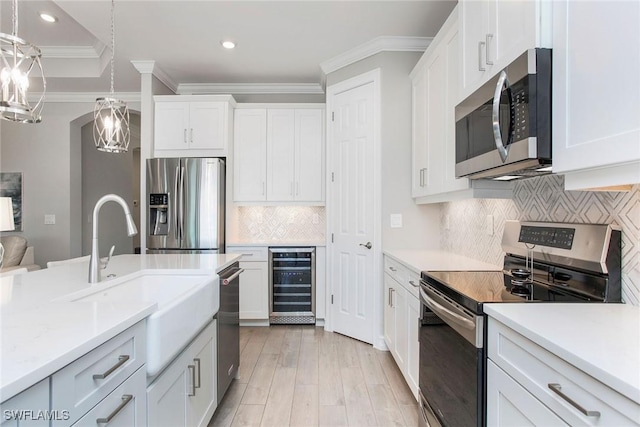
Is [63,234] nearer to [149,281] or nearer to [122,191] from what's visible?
[122,191]

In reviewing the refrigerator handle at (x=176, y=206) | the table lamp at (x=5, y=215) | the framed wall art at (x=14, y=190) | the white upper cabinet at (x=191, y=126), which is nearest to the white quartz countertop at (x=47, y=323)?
the refrigerator handle at (x=176, y=206)

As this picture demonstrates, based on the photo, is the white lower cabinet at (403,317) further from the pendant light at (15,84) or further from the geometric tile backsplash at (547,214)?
the pendant light at (15,84)

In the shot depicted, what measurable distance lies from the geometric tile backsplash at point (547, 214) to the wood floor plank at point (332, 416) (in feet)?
4.51

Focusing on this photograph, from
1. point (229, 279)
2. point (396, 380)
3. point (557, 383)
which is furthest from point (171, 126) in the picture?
point (557, 383)

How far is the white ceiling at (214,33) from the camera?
2.66 metres

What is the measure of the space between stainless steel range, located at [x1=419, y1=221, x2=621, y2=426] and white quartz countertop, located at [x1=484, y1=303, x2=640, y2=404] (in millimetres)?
116

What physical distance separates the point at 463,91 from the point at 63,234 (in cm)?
537

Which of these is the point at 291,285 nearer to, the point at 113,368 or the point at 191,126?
the point at 191,126

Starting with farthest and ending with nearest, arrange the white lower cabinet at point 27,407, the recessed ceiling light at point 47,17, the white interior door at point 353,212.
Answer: the white interior door at point 353,212
the recessed ceiling light at point 47,17
the white lower cabinet at point 27,407

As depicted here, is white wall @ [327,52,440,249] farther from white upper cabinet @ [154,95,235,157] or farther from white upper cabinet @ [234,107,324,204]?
white upper cabinet @ [154,95,235,157]

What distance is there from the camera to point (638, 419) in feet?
2.11

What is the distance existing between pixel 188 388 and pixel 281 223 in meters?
2.91

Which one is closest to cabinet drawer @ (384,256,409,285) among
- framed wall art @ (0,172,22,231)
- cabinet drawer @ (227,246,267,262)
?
cabinet drawer @ (227,246,267,262)

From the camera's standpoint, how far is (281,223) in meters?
4.34
